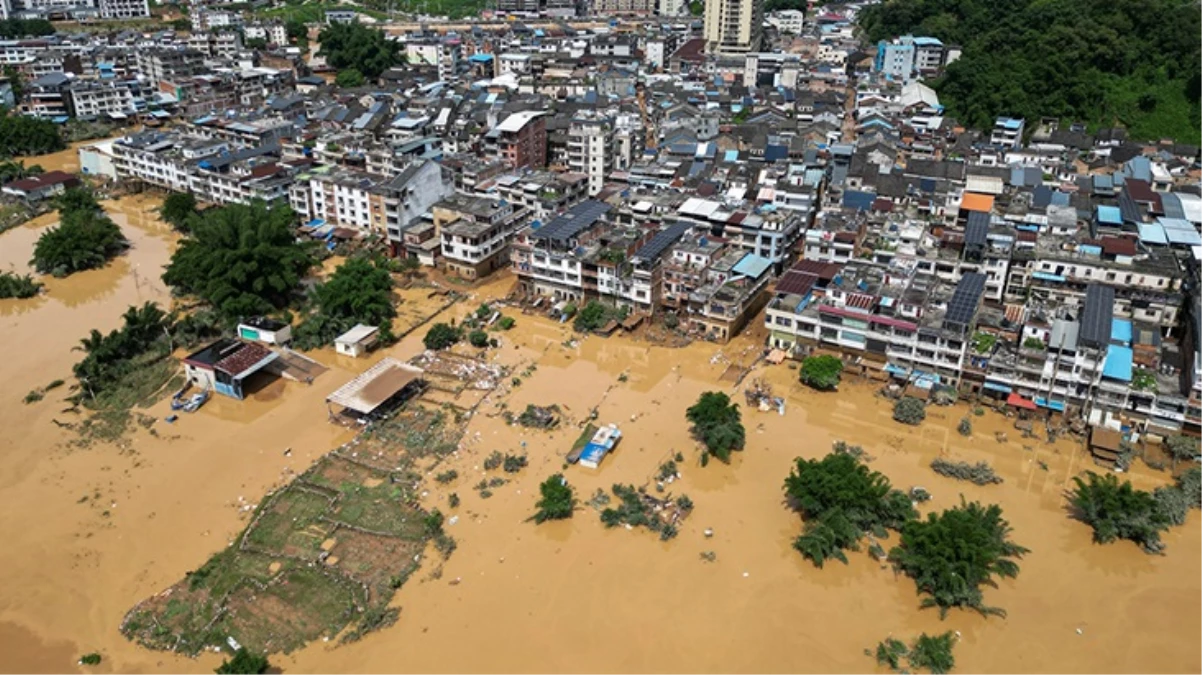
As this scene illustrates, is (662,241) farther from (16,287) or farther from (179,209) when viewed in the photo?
(16,287)

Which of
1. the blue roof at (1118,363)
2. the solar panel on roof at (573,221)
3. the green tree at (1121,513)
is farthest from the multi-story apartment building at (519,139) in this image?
the green tree at (1121,513)

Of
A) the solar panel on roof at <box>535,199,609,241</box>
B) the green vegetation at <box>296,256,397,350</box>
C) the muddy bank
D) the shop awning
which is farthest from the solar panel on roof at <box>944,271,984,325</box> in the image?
the green vegetation at <box>296,256,397,350</box>

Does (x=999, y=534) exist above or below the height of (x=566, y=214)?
below

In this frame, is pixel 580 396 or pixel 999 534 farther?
pixel 580 396

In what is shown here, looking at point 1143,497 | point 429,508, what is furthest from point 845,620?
point 429,508

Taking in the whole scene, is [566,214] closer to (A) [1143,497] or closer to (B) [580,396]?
(B) [580,396]

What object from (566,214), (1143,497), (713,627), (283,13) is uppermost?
(283,13)
